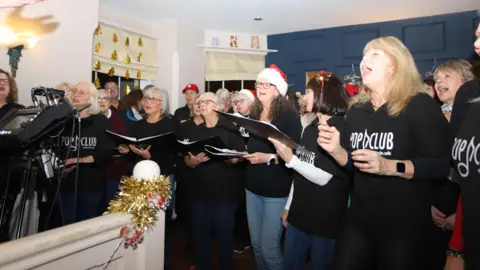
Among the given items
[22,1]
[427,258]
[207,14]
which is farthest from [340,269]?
[207,14]

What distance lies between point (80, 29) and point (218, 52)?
2640 millimetres

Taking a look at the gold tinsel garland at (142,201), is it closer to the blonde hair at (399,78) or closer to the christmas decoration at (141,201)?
the christmas decoration at (141,201)

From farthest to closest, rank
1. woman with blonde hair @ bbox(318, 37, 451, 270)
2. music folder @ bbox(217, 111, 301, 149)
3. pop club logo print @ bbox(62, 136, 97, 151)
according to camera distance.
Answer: pop club logo print @ bbox(62, 136, 97, 151)
music folder @ bbox(217, 111, 301, 149)
woman with blonde hair @ bbox(318, 37, 451, 270)

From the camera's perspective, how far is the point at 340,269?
1.18 metres

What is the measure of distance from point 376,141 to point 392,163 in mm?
126

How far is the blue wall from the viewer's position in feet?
14.0

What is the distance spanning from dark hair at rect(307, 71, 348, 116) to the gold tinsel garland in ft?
2.62

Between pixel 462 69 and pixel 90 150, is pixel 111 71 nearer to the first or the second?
pixel 90 150

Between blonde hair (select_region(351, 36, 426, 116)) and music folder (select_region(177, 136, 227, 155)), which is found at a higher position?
blonde hair (select_region(351, 36, 426, 116))

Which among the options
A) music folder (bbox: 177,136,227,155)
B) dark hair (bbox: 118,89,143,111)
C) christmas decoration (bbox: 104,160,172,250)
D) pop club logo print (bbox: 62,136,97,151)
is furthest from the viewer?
dark hair (bbox: 118,89,143,111)

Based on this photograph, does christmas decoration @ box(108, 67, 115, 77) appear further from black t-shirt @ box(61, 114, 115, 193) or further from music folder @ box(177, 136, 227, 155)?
music folder @ box(177, 136, 227, 155)

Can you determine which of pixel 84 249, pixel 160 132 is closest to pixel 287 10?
pixel 160 132

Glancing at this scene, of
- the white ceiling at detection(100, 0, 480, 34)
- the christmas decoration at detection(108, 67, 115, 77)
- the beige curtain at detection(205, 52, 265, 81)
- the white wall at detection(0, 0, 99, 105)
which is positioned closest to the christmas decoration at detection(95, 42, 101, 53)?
the christmas decoration at detection(108, 67, 115, 77)

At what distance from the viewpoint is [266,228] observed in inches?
69.1
